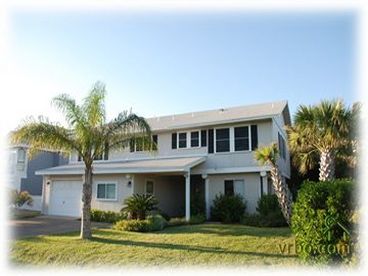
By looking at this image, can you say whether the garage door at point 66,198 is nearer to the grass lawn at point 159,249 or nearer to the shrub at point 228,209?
the grass lawn at point 159,249

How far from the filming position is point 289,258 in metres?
10.4

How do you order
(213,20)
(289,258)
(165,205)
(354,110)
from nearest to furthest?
1. (213,20)
2. (289,258)
3. (354,110)
4. (165,205)

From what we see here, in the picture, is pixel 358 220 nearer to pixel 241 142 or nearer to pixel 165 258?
pixel 165 258

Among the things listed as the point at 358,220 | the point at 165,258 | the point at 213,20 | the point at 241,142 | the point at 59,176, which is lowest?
the point at 165,258

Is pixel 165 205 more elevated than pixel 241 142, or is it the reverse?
pixel 241 142

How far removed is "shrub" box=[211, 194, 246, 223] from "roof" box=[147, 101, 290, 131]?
4591mm

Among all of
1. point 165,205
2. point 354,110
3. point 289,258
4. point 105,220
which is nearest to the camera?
point 289,258

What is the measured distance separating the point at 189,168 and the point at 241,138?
388 centimetres

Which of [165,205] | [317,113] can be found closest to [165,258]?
[317,113]

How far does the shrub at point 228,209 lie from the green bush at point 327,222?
432 inches

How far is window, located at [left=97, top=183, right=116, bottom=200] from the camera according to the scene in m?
22.8

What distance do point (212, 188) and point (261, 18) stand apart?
13999 mm

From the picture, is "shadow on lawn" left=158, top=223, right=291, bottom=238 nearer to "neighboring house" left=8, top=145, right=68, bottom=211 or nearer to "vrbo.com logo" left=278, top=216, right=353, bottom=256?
"vrbo.com logo" left=278, top=216, right=353, bottom=256

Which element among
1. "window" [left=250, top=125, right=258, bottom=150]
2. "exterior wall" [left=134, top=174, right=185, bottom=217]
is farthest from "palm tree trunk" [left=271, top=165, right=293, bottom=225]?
"exterior wall" [left=134, top=174, right=185, bottom=217]
